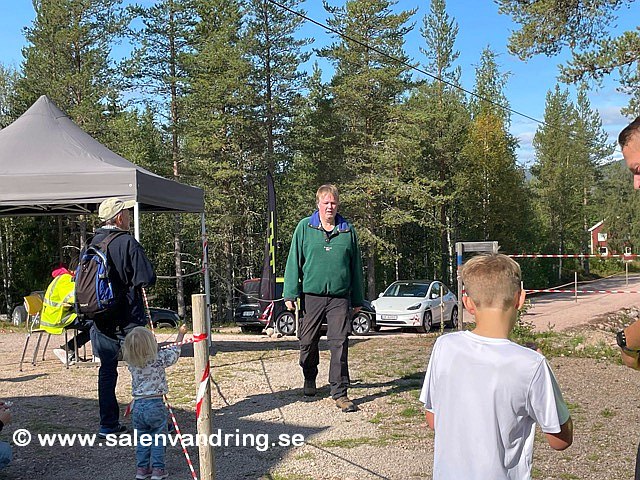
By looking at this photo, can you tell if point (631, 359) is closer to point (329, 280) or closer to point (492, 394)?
point (492, 394)

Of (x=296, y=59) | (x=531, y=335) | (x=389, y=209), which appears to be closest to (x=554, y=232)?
(x=389, y=209)

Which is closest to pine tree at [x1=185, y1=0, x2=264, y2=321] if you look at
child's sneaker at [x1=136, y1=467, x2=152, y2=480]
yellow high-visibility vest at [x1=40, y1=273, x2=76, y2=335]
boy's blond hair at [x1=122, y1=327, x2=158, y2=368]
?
yellow high-visibility vest at [x1=40, y1=273, x2=76, y2=335]

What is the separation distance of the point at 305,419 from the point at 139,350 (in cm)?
192

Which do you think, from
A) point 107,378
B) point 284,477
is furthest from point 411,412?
point 107,378

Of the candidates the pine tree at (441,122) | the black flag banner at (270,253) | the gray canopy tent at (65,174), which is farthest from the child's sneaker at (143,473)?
the pine tree at (441,122)

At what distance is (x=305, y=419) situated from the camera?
19.0 ft

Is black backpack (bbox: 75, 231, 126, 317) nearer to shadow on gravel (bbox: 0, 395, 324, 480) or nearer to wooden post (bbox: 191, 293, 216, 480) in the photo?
shadow on gravel (bbox: 0, 395, 324, 480)

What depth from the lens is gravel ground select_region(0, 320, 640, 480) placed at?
4578 mm

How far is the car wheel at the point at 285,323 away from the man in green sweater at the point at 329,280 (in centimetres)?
1041

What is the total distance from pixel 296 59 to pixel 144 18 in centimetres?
638

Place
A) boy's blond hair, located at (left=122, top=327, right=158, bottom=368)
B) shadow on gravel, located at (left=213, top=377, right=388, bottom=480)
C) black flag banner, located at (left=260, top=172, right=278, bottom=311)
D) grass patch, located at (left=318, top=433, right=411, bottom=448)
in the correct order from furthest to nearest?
1. black flag banner, located at (left=260, top=172, right=278, bottom=311)
2. grass patch, located at (left=318, top=433, right=411, bottom=448)
3. shadow on gravel, located at (left=213, top=377, right=388, bottom=480)
4. boy's blond hair, located at (left=122, top=327, right=158, bottom=368)

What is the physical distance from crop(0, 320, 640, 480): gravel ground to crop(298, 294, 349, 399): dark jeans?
281mm

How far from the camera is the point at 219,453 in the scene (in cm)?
496

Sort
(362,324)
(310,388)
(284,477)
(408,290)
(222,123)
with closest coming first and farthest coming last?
1. (284,477)
2. (310,388)
3. (362,324)
4. (408,290)
5. (222,123)
